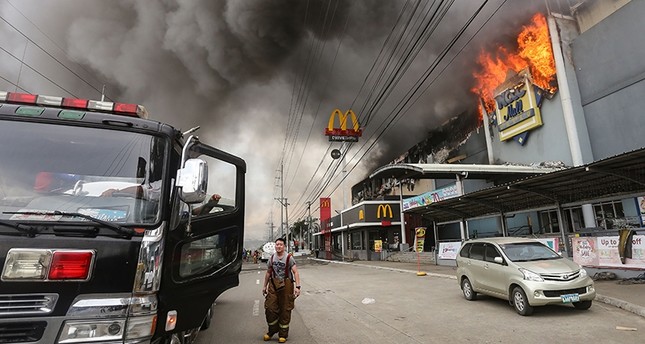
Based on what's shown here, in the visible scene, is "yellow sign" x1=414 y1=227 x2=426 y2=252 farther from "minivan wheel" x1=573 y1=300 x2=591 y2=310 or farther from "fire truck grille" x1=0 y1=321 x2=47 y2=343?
"fire truck grille" x1=0 y1=321 x2=47 y2=343

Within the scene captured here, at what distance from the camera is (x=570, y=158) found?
21.6 m

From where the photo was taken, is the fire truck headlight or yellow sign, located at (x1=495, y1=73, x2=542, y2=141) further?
yellow sign, located at (x1=495, y1=73, x2=542, y2=141)

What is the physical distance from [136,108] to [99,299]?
6.21 ft

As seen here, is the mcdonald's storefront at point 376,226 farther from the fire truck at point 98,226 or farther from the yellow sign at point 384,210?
the fire truck at point 98,226

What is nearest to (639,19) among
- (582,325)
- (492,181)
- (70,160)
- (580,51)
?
(580,51)

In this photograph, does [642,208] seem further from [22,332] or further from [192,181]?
[22,332]

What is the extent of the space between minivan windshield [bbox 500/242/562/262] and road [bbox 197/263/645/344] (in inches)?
42.4

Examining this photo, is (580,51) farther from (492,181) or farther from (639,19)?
(492,181)

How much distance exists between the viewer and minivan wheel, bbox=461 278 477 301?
9016 millimetres

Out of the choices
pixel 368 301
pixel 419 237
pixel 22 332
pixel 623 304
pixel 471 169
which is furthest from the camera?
pixel 471 169

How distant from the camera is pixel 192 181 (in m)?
2.86

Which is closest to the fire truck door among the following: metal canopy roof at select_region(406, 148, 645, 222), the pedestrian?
the pedestrian

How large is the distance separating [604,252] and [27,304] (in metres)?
14.1

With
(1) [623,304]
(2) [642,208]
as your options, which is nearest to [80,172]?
(1) [623,304]
